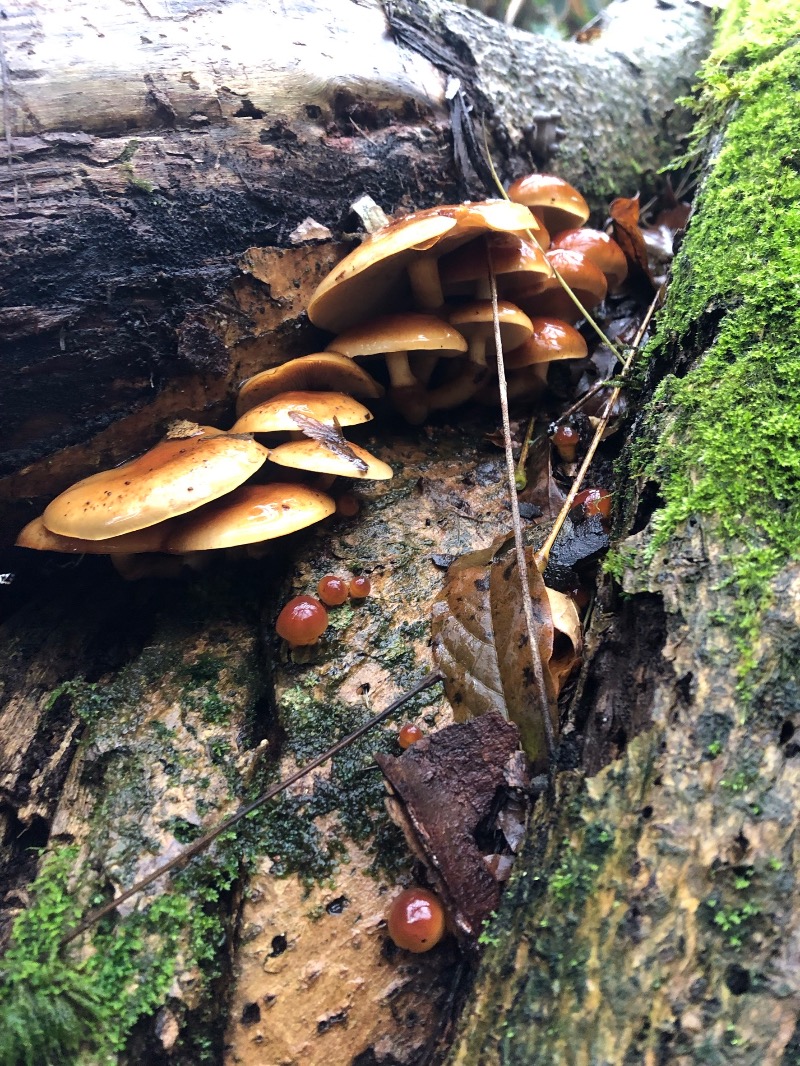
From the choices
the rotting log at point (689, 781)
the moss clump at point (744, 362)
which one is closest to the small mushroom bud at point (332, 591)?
the rotting log at point (689, 781)

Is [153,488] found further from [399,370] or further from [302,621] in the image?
[399,370]

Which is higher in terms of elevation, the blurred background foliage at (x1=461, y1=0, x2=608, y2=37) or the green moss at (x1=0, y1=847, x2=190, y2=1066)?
the blurred background foliage at (x1=461, y1=0, x2=608, y2=37)

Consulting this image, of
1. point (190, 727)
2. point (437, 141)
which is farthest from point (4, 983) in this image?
point (437, 141)

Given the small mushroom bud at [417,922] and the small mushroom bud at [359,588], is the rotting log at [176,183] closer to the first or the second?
the small mushroom bud at [359,588]

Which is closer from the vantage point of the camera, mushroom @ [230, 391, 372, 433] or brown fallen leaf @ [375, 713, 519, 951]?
brown fallen leaf @ [375, 713, 519, 951]

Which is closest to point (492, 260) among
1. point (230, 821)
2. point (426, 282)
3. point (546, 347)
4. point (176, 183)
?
point (426, 282)

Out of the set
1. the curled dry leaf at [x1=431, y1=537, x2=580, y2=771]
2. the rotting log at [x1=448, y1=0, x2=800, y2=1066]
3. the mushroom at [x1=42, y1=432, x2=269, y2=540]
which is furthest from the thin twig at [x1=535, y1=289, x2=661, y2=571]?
the mushroom at [x1=42, y1=432, x2=269, y2=540]

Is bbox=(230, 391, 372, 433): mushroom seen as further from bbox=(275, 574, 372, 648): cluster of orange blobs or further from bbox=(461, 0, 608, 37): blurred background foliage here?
bbox=(461, 0, 608, 37): blurred background foliage
